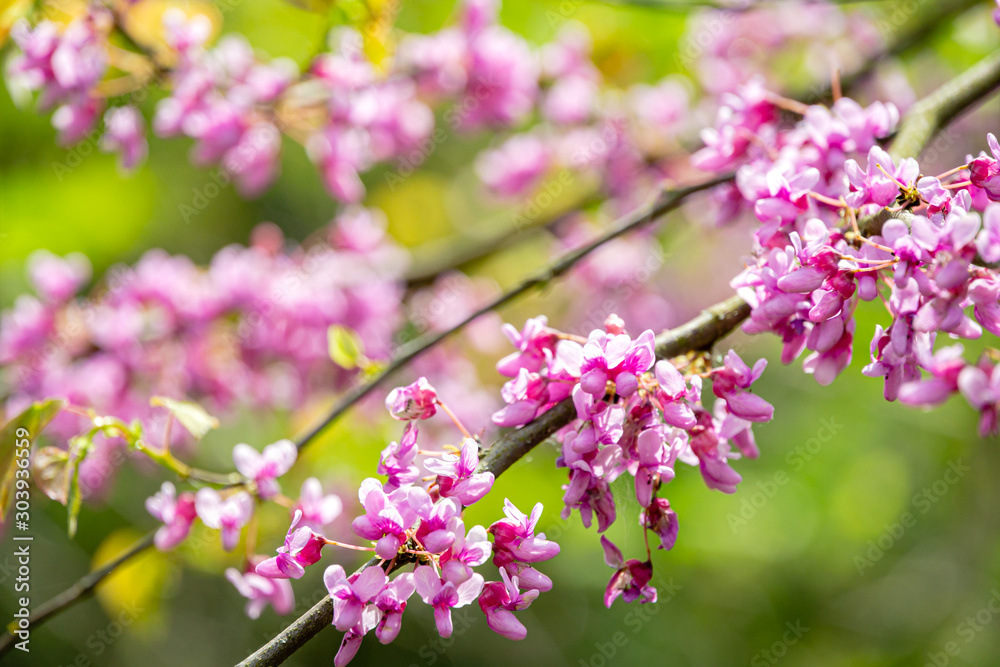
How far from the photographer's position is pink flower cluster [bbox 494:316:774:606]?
0.79 meters

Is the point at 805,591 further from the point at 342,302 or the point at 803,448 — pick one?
the point at 342,302

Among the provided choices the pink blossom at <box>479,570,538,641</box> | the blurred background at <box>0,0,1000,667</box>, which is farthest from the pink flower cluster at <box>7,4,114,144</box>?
the pink blossom at <box>479,570,538,641</box>

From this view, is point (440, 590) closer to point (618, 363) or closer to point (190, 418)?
point (618, 363)

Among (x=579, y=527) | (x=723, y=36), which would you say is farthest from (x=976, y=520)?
(x=723, y=36)

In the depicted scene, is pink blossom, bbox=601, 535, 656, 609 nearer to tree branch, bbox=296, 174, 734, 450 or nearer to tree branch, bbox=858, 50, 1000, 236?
tree branch, bbox=296, 174, 734, 450

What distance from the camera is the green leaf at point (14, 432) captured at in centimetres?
108

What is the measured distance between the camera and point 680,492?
Result: 10.6ft

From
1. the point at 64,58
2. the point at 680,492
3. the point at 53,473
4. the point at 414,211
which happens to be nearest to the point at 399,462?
the point at 53,473

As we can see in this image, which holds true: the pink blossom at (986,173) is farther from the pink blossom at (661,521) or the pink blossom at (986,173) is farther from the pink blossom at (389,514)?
the pink blossom at (389,514)

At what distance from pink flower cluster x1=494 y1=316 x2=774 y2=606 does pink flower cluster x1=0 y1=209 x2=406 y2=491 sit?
4.74 ft

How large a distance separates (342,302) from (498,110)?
790 millimetres

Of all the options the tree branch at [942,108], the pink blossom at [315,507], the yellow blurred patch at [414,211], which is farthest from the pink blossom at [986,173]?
the yellow blurred patch at [414,211]

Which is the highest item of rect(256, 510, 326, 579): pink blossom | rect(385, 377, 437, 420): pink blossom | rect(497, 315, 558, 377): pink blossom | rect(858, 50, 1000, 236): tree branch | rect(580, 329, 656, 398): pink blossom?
rect(858, 50, 1000, 236): tree branch

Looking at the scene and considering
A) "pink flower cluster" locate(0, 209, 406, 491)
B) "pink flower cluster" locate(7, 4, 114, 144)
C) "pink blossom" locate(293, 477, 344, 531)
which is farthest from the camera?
"pink flower cluster" locate(0, 209, 406, 491)
